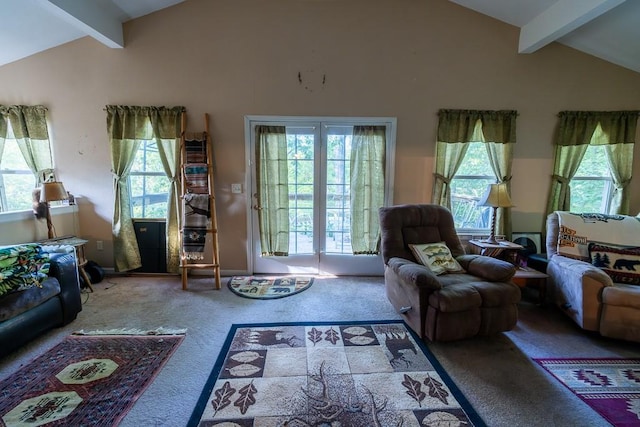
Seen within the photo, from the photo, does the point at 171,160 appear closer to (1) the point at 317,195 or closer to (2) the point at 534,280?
(1) the point at 317,195

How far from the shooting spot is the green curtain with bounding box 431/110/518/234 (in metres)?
3.47

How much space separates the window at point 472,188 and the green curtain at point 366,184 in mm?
968

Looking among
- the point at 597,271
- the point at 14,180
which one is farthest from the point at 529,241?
the point at 14,180

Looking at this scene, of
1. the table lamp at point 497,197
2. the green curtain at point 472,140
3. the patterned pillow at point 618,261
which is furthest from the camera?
the green curtain at point 472,140

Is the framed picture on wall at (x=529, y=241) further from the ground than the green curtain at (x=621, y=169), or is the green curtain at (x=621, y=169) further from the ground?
the green curtain at (x=621, y=169)

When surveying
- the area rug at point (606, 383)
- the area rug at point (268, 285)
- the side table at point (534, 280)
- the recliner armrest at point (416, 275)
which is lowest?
the area rug at point (606, 383)

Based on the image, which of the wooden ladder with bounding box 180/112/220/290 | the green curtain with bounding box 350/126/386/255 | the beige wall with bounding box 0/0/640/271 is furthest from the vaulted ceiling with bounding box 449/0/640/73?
the wooden ladder with bounding box 180/112/220/290

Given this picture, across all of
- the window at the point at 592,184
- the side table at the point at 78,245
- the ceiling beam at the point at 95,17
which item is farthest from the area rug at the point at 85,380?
the window at the point at 592,184

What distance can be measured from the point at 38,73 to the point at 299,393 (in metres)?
4.55

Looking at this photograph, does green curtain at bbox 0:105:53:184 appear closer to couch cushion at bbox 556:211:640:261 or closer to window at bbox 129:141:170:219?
window at bbox 129:141:170:219

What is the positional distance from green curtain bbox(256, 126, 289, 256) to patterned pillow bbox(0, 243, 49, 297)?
2.05 metres

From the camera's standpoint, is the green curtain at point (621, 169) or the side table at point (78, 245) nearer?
the side table at point (78, 245)

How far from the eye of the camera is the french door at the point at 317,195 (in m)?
3.56

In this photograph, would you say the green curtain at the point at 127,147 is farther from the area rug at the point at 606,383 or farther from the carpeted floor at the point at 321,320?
the area rug at the point at 606,383
